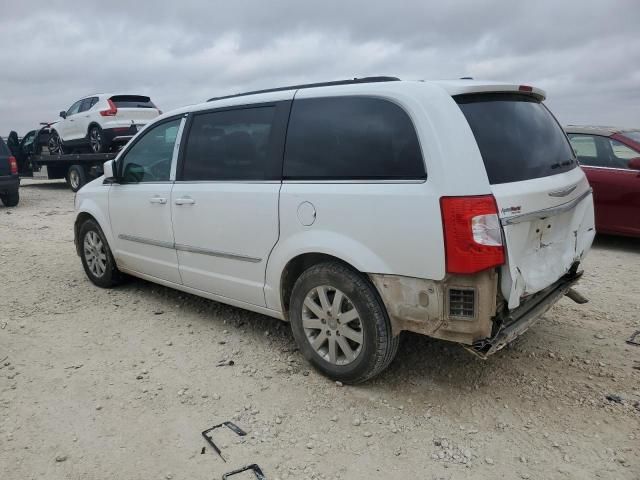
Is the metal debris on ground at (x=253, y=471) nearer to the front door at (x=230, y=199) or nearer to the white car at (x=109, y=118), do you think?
the front door at (x=230, y=199)

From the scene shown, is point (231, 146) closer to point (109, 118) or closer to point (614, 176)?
point (614, 176)

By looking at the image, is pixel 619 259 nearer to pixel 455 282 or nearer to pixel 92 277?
pixel 455 282

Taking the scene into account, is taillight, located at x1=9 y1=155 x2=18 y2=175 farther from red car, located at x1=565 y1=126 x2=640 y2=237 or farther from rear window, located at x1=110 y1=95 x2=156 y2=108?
red car, located at x1=565 y1=126 x2=640 y2=237

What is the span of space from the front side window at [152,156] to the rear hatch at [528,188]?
2469 millimetres

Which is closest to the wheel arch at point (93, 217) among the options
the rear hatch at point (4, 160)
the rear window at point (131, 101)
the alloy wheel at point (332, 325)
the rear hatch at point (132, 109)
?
the alloy wheel at point (332, 325)

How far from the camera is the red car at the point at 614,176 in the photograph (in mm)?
6352

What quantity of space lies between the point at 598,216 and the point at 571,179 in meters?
3.95

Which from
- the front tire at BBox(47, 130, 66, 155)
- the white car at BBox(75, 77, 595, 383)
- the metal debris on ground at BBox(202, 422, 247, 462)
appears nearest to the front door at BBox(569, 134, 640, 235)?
the white car at BBox(75, 77, 595, 383)

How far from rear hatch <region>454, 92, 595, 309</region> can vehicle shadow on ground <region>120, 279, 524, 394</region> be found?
0.74 m

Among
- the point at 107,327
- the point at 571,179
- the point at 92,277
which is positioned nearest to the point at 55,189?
the point at 92,277

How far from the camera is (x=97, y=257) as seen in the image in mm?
5262

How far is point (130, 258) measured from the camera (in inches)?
188

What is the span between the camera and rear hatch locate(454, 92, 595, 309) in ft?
8.80

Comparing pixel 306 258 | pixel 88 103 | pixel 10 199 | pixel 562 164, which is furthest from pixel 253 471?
pixel 88 103
